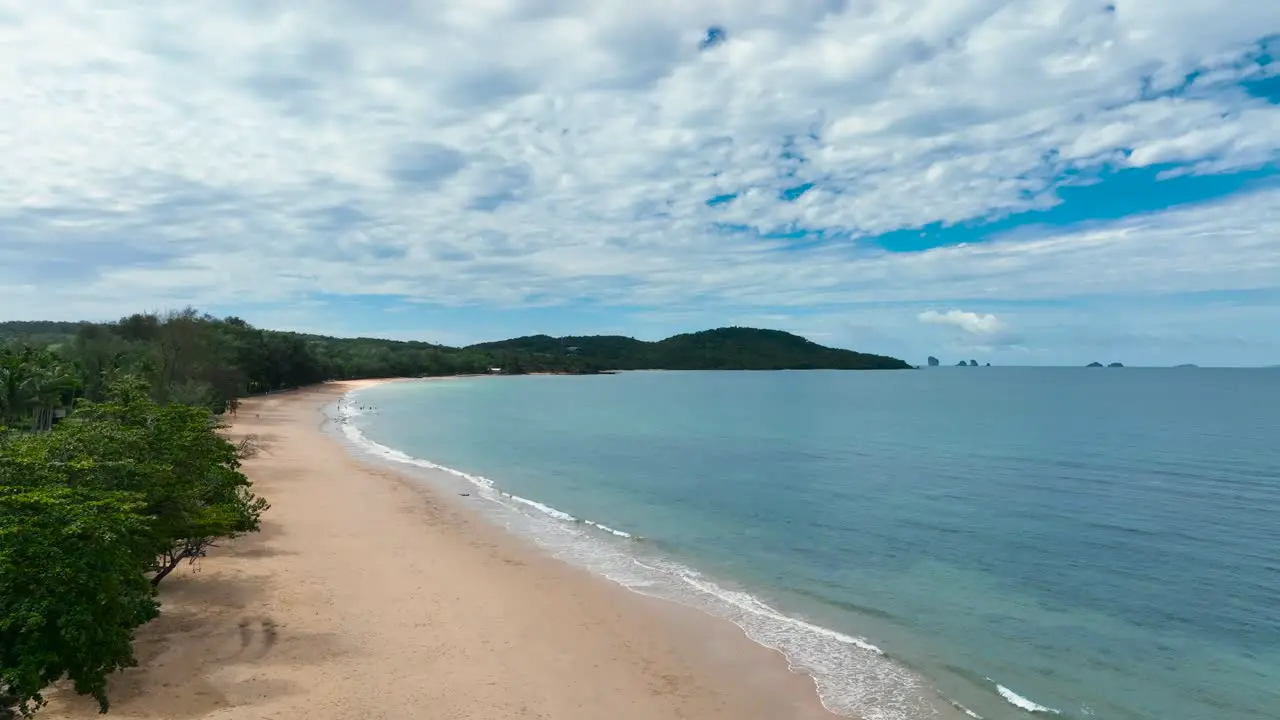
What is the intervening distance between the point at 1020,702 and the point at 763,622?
5057 mm

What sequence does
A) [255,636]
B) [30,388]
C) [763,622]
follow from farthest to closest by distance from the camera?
[30,388]
[763,622]
[255,636]

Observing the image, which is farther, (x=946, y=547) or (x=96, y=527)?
(x=946, y=547)

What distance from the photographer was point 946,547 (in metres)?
22.6

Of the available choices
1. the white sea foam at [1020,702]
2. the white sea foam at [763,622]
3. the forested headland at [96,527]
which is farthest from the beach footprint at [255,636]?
the white sea foam at [1020,702]

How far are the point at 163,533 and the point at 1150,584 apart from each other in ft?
76.2

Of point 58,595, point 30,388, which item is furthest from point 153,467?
point 30,388

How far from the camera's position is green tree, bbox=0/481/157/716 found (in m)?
8.34

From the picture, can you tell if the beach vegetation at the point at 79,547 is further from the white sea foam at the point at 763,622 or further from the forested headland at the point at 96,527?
the white sea foam at the point at 763,622

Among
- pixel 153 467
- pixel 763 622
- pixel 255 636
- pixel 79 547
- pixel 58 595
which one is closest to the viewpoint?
pixel 58 595

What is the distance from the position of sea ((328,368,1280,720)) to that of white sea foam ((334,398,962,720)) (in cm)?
7

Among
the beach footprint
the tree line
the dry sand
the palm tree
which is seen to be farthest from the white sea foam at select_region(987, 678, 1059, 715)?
the palm tree

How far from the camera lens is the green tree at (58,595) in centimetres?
834

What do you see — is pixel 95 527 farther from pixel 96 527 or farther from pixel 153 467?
pixel 153 467

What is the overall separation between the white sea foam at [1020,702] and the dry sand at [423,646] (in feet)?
10.8
